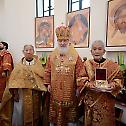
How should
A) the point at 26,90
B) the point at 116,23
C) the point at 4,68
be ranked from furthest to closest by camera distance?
the point at 4,68, the point at 116,23, the point at 26,90

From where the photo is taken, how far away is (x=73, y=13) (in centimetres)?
426

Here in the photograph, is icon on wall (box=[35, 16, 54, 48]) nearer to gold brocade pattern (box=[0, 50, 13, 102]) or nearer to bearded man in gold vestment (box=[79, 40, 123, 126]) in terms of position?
gold brocade pattern (box=[0, 50, 13, 102])

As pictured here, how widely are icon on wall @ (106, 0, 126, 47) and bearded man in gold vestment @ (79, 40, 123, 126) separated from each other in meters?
0.86

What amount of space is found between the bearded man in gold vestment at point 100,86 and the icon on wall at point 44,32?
97.6 inches

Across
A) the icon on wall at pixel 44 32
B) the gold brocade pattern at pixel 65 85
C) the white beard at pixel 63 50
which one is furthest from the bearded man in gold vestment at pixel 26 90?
the icon on wall at pixel 44 32

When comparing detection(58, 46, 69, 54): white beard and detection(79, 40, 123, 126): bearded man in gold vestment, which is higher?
detection(58, 46, 69, 54): white beard

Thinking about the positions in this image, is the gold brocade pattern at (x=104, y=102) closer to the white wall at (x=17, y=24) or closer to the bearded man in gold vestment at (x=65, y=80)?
the bearded man in gold vestment at (x=65, y=80)

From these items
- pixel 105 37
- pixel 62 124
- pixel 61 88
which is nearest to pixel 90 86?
pixel 61 88

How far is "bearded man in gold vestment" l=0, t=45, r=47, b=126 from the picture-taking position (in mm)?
2977

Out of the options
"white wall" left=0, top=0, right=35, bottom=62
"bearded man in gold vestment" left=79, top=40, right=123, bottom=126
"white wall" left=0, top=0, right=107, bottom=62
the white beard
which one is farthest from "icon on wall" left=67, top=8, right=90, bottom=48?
"bearded man in gold vestment" left=79, top=40, right=123, bottom=126

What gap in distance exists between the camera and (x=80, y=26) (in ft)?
13.5

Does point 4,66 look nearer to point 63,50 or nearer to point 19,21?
point 63,50

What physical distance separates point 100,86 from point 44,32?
2948mm

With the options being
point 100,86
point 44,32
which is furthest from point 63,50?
point 44,32
